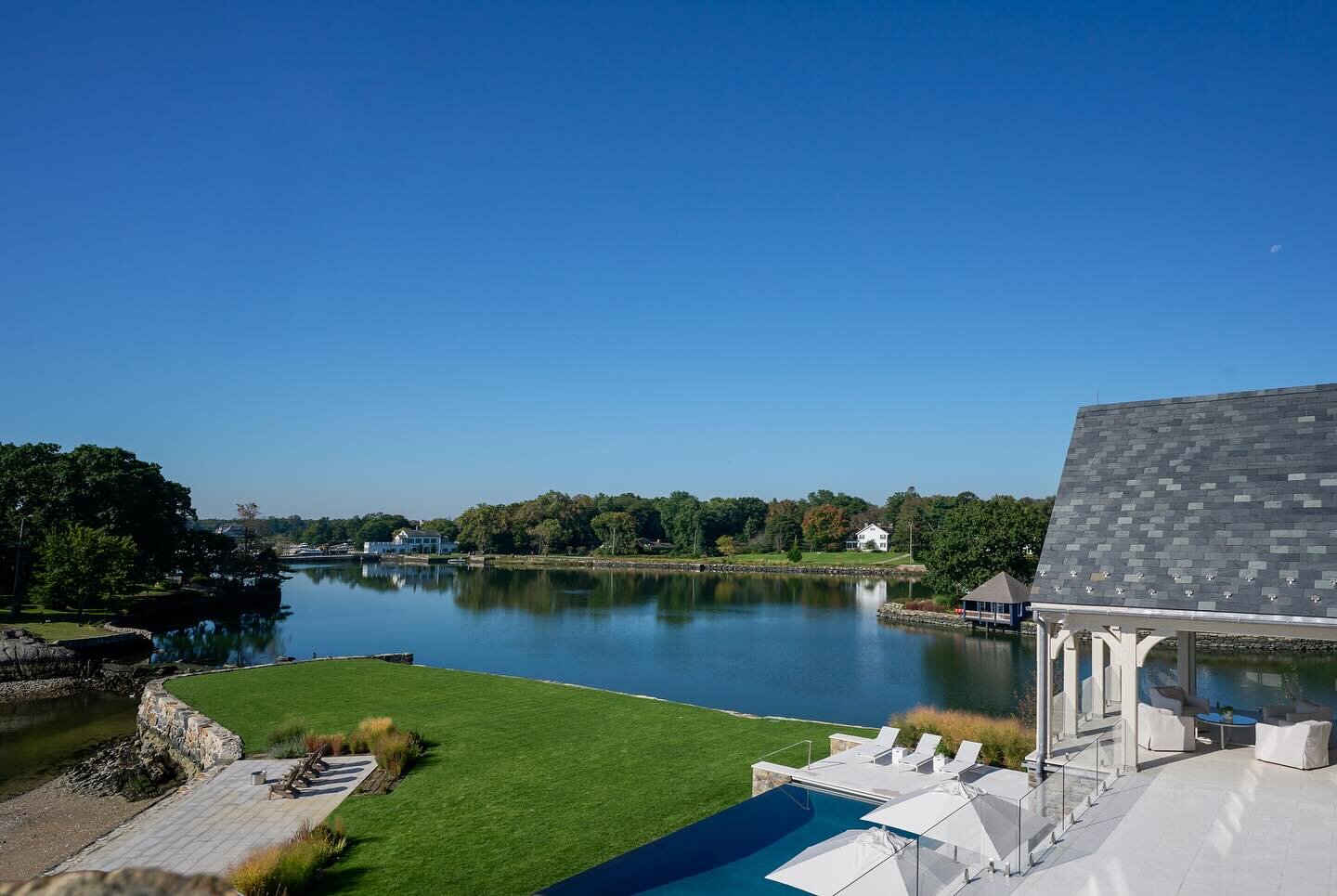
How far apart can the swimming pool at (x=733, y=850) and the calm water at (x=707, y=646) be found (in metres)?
6.52

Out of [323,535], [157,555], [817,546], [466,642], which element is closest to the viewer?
[466,642]

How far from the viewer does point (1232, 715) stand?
12.4 m

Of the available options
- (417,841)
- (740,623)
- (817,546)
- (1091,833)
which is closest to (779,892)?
(1091,833)

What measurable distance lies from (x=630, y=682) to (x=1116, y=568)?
19.2 meters

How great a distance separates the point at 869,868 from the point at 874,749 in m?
5.94

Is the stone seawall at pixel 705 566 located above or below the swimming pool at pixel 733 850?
above

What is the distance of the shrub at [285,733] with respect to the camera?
53.8ft

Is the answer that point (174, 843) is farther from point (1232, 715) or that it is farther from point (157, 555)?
point (157, 555)

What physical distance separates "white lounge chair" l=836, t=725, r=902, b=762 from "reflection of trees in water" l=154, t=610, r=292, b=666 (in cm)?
2620

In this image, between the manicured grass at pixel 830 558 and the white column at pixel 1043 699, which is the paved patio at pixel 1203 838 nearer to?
the white column at pixel 1043 699

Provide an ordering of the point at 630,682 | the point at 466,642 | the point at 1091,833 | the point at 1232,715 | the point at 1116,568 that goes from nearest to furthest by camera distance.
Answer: the point at 1091,833 → the point at 1116,568 → the point at 1232,715 → the point at 630,682 → the point at 466,642

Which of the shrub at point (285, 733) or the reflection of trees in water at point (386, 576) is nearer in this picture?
the shrub at point (285, 733)

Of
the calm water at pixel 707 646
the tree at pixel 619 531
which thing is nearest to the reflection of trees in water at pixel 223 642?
the calm water at pixel 707 646

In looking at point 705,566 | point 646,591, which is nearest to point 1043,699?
point 646,591
